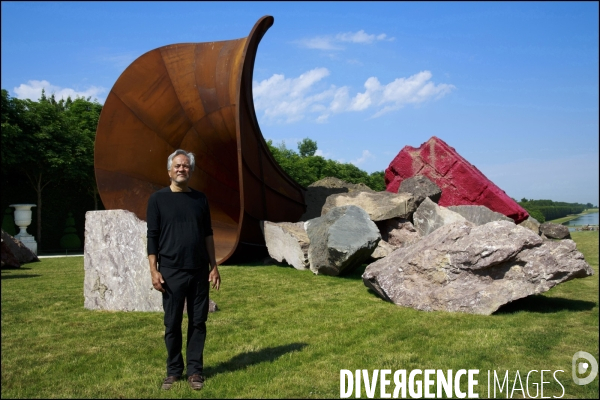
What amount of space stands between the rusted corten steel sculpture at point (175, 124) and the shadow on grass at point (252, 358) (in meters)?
5.91

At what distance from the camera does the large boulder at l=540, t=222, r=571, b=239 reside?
15.2 meters

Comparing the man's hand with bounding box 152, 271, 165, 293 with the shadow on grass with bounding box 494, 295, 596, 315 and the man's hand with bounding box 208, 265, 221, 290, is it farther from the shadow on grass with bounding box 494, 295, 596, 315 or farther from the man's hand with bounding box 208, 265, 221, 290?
the shadow on grass with bounding box 494, 295, 596, 315

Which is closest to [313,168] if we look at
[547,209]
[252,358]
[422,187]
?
[547,209]

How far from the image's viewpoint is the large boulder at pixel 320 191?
12948 mm

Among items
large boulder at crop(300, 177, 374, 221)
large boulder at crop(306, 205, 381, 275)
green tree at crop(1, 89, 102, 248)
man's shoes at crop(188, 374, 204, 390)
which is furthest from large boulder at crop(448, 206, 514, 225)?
green tree at crop(1, 89, 102, 248)

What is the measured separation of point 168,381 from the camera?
11.0 feet

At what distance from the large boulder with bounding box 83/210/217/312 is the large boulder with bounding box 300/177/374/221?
23.1 ft

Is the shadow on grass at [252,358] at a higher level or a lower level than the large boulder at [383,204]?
lower

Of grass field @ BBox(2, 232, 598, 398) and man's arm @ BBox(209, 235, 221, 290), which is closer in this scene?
grass field @ BBox(2, 232, 598, 398)

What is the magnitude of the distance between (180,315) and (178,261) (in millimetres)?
366

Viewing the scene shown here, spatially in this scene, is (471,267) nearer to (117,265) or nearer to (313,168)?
(117,265)

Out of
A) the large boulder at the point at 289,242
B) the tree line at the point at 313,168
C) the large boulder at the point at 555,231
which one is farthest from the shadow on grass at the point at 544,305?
the tree line at the point at 313,168

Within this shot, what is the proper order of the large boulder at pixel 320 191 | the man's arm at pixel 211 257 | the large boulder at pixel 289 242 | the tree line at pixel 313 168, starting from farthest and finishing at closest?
the tree line at pixel 313 168 < the large boulder at pixel 320 191 < the large boulder at pixel 289 242 < the man's arm at pixel 211 257

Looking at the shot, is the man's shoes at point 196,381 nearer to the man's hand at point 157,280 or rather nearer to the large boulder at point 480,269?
the man's hand at point 157,280
